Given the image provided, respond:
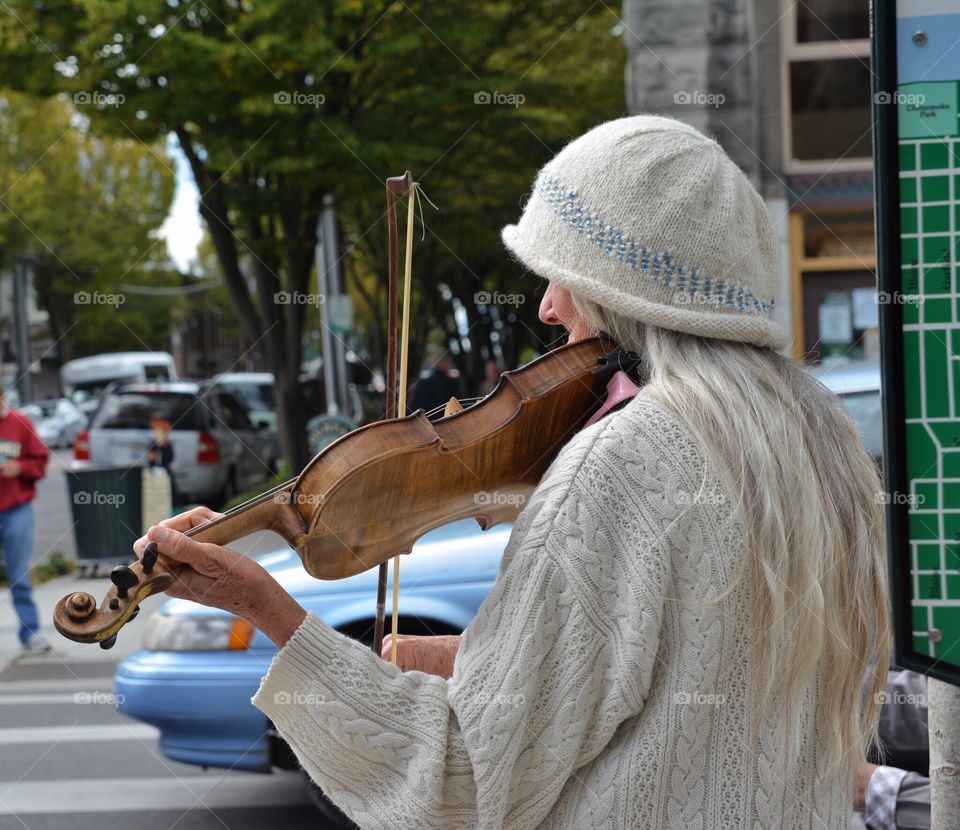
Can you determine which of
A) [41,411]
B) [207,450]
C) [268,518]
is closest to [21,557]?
[207,450]

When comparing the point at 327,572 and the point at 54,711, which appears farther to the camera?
the point at 54,711

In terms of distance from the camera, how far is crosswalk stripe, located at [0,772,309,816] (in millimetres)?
5301

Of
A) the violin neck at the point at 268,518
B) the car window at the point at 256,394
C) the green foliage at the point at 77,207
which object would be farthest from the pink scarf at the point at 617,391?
the green foliage at the point at 77,207

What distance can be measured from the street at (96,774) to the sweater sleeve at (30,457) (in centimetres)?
130

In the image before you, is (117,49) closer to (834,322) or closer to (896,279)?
(834,322)

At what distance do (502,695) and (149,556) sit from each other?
475 millimetres

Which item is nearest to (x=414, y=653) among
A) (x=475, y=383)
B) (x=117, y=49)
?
(x=117, y=49)

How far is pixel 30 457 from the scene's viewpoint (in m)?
8.16

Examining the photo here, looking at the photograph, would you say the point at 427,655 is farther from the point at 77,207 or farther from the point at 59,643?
the point at 77,207

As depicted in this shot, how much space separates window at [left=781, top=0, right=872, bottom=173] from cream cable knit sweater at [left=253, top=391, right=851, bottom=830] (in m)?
9.84

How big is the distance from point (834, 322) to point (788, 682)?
9.91 meters

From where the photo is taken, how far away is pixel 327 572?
1.57 meters

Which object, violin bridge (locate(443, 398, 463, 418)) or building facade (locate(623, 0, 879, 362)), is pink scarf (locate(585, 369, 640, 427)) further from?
building facade (locate(623, 0, 879, 362))

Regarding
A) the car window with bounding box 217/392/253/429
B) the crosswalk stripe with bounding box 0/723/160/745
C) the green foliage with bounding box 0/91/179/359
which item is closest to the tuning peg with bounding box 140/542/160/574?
the crosswalk stripe with bounding box 0/723/160/745
